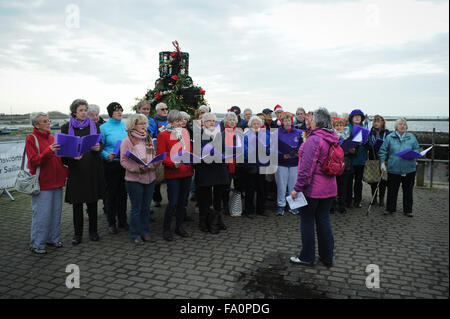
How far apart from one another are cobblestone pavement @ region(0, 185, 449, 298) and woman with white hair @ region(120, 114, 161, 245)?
484 mm

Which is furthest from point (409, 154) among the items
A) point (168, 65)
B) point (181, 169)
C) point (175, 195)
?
point (168, 65)

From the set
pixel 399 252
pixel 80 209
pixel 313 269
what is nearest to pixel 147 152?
pixel 80 209

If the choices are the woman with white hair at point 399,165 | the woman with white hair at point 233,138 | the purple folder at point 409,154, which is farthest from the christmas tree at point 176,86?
the purple folder at point 409,154

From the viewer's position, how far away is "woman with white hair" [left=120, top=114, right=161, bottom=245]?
518 cm

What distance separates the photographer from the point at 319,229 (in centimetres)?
463

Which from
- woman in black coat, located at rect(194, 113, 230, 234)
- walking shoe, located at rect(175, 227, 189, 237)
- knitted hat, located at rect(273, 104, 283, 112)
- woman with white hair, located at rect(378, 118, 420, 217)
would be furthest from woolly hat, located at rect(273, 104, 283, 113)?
walking shoe, located at rect(175, 227, 189, 237)

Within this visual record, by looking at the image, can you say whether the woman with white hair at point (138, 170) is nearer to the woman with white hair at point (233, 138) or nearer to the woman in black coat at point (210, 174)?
the woman in black coat at point (210, 174)

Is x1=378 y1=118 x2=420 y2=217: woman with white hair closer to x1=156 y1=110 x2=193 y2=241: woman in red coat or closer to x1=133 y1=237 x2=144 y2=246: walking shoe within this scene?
x1=156 y1=110 x2=193 y2=241: woman in red coat

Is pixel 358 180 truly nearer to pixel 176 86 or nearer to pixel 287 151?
pixel 287 151

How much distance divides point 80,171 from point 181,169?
152 centimetres

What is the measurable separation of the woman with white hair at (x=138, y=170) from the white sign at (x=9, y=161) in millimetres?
5044

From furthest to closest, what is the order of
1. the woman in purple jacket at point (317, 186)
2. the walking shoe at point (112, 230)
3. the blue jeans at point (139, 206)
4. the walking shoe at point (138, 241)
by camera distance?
the walking shoe at point (112, 230) < the walking shoe at point (138, 241) < the blue jeans at point (139, 206) < the woman in purple jacket at point (317, 186)

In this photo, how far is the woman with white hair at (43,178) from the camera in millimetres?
4867
